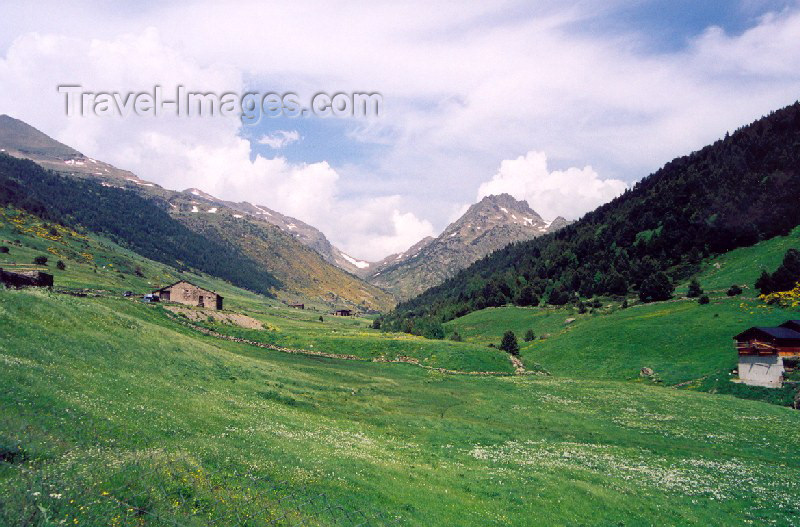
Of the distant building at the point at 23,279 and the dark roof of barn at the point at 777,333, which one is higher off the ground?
the distant building at the point at 23,279

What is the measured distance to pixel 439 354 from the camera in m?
78.6

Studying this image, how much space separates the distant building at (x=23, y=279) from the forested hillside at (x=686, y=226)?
8662 cm

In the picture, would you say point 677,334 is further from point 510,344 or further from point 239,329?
point 239,329

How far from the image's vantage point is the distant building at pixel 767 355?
62.9 metres

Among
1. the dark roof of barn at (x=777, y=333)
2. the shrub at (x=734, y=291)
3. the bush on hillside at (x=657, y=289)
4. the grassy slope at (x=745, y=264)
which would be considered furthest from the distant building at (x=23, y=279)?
the bush on hillside at (x=657, y=289)

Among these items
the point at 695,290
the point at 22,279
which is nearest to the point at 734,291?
the point at 695,290

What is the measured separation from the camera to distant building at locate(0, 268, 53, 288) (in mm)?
53625

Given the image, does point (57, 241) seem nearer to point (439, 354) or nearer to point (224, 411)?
point (439, 354)

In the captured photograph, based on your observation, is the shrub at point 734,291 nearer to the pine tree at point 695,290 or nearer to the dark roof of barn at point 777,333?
the pine tree at point 695,290

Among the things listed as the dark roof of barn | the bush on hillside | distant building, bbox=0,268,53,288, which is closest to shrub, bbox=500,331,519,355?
the dark roof of barn

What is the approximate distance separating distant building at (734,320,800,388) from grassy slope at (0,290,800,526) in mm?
13074

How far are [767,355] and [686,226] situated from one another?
113 m

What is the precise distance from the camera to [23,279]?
6053 cm

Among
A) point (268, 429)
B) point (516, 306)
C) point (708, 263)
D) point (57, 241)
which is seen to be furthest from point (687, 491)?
point (57, 241)
